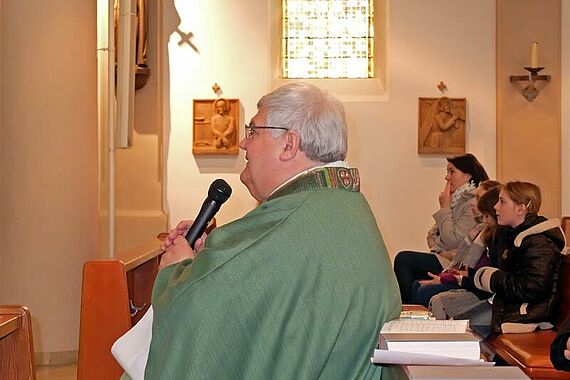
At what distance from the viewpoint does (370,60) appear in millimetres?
11391

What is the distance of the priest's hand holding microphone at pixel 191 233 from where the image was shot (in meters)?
3.01

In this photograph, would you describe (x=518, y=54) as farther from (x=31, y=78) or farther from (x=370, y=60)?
(x=31, y=78)

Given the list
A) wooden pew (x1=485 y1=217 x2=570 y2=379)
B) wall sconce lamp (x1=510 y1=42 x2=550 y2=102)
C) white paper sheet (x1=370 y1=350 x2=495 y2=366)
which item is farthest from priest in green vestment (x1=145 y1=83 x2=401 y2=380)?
wall sconce lamp (x1=510 y1=42 x2=550 y2=102)

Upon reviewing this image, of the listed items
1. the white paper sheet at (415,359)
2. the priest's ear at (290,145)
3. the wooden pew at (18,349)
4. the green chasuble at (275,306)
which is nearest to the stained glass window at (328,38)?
the wooden pew at (18,349)

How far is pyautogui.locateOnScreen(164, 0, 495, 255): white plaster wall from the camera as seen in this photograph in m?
10.9

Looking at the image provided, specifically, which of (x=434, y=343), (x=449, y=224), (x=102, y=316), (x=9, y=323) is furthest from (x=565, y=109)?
(x=434, y=343)

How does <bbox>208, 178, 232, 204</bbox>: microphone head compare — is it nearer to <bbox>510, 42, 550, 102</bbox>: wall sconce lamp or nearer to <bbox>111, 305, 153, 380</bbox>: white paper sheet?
<bbox>111, 305, 153, 380</bbox>: white paper sheet

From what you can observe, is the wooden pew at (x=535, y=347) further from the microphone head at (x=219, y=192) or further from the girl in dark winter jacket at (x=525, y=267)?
the microphone head at (x=219, y=192)

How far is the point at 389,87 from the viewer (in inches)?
432

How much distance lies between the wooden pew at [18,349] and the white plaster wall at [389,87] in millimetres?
7578

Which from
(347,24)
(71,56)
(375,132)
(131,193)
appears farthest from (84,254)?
(347,24)

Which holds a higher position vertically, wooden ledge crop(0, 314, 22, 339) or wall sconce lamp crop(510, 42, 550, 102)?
wall sconce lamp crop(510, 42, 550, 102)

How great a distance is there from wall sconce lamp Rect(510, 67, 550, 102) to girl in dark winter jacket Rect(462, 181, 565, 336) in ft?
16.1

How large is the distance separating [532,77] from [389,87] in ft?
4.89
